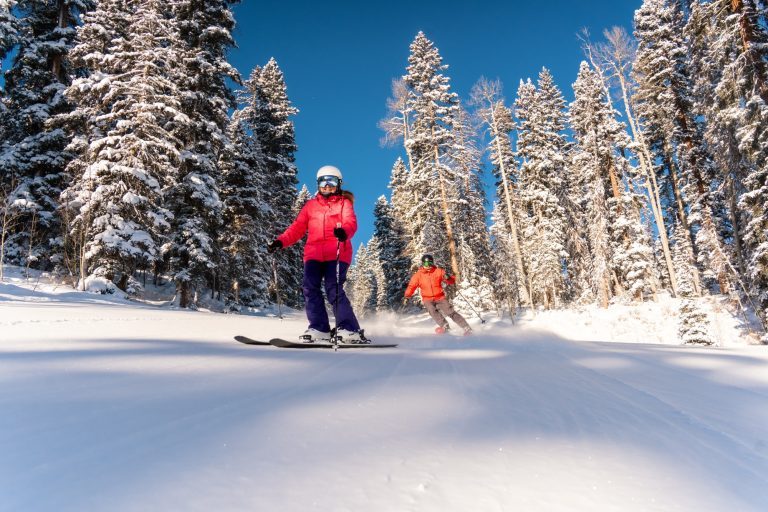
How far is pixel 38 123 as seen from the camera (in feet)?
57.0

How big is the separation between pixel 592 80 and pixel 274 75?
70.8 ft

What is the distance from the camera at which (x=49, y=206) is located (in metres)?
16.9

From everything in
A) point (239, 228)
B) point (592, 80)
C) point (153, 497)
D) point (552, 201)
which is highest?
point (592, 80)

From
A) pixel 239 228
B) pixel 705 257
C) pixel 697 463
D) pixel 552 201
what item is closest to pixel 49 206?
pixel 239 228

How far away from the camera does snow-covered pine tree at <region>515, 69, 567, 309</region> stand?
2559cm

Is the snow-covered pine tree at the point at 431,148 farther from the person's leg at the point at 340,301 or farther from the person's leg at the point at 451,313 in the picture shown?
the person's leg at the point at 340,301

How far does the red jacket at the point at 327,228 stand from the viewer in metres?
5.05

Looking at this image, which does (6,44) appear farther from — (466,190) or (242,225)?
(466,190)

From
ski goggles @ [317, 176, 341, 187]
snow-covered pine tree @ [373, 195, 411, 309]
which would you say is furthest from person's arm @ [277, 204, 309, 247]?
snow-covered pine tree @ [373, 195, 411, 309]

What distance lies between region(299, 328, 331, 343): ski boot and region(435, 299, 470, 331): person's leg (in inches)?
190

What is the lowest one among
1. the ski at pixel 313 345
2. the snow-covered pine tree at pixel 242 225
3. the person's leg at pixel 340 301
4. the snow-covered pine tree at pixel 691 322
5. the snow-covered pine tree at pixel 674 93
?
the snow-covered pine tree at pixel 691 322

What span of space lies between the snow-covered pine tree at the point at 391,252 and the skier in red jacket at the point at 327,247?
27.2 m

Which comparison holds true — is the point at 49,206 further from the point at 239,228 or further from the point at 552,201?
the point at 552,201

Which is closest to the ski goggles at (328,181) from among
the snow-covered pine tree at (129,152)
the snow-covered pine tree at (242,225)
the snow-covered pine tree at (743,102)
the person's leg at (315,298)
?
the person's leg at (315,298)
